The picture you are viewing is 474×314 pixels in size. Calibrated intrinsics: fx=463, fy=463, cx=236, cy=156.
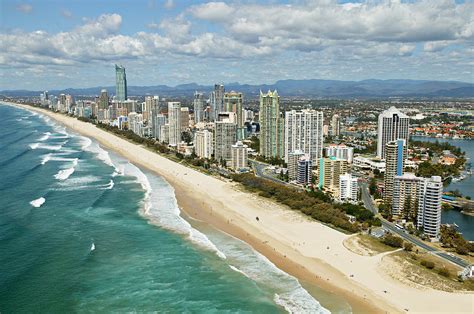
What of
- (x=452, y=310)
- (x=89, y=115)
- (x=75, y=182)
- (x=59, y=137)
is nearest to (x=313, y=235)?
(x=452, y=310)

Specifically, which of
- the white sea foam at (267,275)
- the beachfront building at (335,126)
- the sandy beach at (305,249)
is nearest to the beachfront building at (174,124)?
the sandy beach at (305,249)

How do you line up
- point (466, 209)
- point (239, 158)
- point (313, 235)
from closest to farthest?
point (313, 235) → point (466, 209) → point (239, 158)

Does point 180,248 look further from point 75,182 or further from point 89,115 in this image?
point 89,115

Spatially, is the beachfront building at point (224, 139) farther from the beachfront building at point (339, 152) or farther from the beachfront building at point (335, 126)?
the beachfront building at point (335, 126)

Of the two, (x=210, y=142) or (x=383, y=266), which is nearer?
(x=383, y=266)

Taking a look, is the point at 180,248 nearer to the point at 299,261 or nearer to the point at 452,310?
the point at 299,261

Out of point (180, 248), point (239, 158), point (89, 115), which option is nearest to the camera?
point (180, 248)

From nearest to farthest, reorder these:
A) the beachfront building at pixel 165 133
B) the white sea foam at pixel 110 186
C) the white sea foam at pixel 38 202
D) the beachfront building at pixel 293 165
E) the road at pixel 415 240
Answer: the road at pixel 415 240
the white sea foam at pixel 38 202
the white sea foam at pixel 110 186
the beachfront building at pixel 293 165
the beachfront building at pixel 165 133
